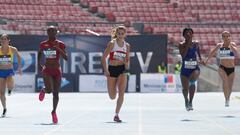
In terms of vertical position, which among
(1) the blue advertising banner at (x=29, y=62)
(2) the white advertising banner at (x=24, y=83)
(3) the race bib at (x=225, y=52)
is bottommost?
(2) the white advertising banner at (x=24, y=83)

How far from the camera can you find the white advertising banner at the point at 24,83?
37750 millimetres

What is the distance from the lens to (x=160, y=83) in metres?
37.8

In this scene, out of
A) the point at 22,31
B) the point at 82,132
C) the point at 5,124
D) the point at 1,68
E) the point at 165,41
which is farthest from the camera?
the point at 22,31

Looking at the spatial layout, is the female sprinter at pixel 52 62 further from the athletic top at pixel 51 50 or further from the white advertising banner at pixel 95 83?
the white advertising banner at pixel 95 83

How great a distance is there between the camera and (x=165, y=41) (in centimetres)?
3894

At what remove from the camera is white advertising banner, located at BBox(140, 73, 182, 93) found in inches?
1480

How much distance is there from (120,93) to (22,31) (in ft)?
101

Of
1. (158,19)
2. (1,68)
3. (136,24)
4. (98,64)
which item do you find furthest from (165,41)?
(1,68)

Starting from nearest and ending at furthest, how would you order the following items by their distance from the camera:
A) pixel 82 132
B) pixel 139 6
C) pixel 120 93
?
pixel 82 132, pixel 120 93, pixel 139 6

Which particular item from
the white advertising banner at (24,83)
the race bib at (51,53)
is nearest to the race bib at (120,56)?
the race bib at (51,53)

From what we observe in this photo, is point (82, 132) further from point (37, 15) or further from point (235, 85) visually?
point (37, 15)

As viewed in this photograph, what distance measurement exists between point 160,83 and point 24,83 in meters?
7.22

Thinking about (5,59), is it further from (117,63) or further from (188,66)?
(188,66)

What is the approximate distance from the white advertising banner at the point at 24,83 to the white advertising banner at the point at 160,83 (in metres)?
5.82
